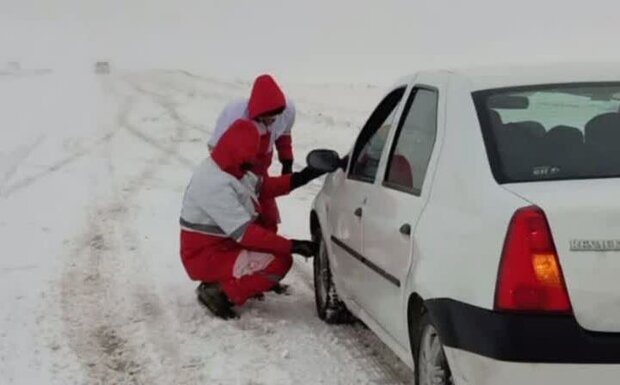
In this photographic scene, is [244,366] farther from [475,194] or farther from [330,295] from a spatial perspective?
[475,194]

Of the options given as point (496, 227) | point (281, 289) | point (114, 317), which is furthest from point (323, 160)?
point (496, 227)

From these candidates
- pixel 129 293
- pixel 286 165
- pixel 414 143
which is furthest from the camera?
pixel 286 165

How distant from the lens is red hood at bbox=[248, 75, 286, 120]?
22.7ft

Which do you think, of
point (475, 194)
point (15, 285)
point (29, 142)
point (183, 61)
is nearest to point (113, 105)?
point (29, 142)

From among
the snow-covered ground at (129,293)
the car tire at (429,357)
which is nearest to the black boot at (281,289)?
the snow-covered ground at (129,293)

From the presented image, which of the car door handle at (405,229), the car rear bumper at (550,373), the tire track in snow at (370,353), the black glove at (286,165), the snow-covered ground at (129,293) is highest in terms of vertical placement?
the car door handle at (405,229)

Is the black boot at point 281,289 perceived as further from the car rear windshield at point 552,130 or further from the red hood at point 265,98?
the car rear windshield at point 552,130

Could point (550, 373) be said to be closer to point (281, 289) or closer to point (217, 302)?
point (217, 302)

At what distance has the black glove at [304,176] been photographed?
21.9 ft

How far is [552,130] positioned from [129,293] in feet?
13.0

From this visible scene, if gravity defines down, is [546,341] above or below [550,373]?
above

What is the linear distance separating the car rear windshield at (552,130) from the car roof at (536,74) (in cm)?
4

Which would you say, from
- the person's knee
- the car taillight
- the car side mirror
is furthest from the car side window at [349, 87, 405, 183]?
the car taillight

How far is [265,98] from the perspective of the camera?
273 inches
